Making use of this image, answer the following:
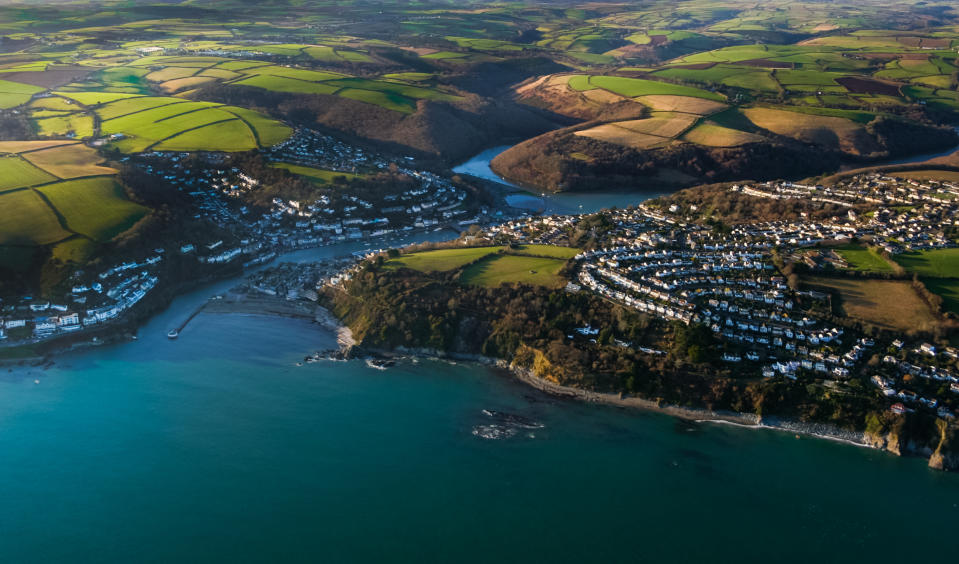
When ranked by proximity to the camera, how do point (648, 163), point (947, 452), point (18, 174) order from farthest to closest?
1. point (648, 163)
2. point (18, 174)
3. point (947, 452)

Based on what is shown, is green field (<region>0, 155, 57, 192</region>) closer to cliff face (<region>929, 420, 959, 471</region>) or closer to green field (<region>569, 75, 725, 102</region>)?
cliff face (<region>929, 420, 959, 471</region>)

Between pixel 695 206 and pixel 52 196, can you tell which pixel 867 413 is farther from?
pixel 52 196

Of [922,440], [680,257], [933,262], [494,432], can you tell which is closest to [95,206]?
[494,432]

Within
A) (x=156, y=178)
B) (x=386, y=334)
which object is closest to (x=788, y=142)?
(x=386, y=334)

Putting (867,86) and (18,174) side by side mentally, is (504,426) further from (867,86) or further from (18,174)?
(867,86)

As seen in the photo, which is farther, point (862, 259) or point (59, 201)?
point (59, 201)

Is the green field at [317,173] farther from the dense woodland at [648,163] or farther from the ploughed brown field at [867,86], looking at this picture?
the ploughed brown field at [867,86]

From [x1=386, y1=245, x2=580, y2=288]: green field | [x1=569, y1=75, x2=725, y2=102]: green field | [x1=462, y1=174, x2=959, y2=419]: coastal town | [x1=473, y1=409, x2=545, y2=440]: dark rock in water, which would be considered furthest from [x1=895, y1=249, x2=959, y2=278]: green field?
[x1=569, y1=75, x2=725, y2=102]: green field

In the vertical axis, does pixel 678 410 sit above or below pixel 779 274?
below

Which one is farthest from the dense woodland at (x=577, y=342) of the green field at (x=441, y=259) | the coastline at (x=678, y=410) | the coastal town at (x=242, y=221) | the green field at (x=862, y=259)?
the green field at (x=862, y=259)
